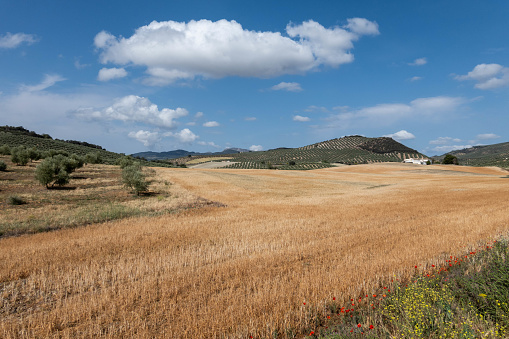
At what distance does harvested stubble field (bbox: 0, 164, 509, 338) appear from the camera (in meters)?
5.97

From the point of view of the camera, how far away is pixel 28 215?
1880 centimetres

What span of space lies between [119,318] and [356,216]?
1595 cm

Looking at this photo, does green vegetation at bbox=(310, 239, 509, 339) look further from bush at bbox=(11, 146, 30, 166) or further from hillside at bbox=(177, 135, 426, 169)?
hillside at bbox=(177, 135, 426, 169)

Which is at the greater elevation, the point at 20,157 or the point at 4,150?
the point at 4,150

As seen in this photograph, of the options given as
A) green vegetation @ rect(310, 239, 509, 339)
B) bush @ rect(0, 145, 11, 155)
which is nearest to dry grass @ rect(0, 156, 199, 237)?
green vegetation @ rect(310, 239, 509, 339)

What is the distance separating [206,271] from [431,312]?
20.4ft

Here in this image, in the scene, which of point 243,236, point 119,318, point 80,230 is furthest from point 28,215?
point 119,318

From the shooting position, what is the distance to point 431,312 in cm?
559

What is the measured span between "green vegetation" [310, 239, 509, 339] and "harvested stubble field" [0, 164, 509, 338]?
561 mm

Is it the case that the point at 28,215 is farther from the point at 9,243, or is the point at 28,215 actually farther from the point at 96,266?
the point at 96,266

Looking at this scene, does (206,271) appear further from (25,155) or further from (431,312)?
→ (25,155)

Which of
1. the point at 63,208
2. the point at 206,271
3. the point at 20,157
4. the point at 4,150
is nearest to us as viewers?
the point at 206,271

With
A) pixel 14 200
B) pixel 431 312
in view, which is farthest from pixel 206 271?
pixel 14 200

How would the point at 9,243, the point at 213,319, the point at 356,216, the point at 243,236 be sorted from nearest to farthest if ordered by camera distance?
the point at 213,319 → the point at 9,243 → the point at 243,236 → the point at 356,216
